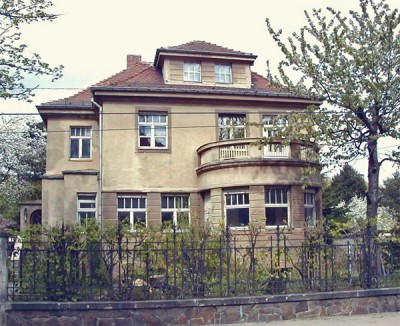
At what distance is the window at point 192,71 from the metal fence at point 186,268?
13292mm

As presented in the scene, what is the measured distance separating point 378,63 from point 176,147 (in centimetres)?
977

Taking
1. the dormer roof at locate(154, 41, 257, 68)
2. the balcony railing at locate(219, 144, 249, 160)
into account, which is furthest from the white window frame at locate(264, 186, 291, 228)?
the dormer roof at locate(154, 41, 257, 68)

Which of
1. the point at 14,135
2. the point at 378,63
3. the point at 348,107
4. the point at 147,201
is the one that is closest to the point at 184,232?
the point at 348,107

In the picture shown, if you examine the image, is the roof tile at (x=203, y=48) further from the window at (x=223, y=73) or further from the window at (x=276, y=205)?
the window at (x=276, y=205)

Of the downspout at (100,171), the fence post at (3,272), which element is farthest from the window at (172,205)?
the fence post at (3,272)

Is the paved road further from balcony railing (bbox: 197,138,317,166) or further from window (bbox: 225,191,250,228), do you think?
window (bbox: 225,191,250,228)

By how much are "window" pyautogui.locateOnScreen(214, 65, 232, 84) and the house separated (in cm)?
5

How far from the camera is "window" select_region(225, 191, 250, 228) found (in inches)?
827

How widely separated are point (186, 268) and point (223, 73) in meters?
15.3

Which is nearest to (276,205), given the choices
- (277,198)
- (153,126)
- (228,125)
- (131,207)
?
(277,198)

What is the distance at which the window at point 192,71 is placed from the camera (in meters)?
24.7

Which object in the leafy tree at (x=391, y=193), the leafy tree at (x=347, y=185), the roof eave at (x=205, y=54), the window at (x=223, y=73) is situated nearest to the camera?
the roof eave at (x=205, y=54)

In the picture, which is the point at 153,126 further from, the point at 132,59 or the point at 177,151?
the point at 132,59

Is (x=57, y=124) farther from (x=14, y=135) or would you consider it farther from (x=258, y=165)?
(x=14, y=135)
